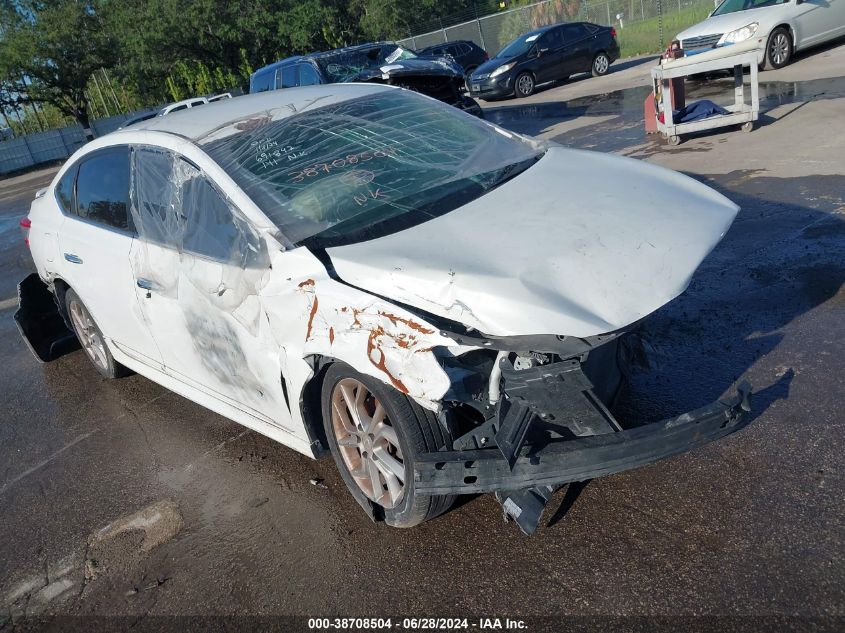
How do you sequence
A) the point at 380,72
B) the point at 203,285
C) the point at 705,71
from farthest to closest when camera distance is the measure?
the point at 380,72, the point at 705,71, the point at 203,285

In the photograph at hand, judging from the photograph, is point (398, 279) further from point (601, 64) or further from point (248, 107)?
point (601, 64)

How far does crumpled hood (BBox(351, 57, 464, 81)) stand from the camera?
39.4ft

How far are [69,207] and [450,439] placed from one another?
138 inches

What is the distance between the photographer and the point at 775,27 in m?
12.8

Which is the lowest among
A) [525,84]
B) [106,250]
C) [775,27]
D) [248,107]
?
[525,84]

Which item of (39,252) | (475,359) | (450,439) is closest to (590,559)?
(450,439)

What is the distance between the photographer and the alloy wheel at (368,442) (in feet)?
10.1

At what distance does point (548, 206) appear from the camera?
3.23m

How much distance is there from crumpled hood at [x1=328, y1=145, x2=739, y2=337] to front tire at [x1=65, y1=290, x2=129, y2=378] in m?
3.04

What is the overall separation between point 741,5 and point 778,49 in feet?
3.97

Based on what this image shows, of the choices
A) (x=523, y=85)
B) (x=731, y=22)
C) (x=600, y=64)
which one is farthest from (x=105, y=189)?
Answer: (x=600, y=64)

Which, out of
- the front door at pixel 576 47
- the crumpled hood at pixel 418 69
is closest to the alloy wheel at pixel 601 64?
the front door at pixel 576 47

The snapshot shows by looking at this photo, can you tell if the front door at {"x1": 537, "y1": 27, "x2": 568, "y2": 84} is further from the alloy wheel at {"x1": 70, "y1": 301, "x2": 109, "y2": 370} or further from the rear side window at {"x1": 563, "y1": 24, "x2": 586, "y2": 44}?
the alloy wheel at {"x1": 70, "y1": 301, "x2": 109, "y2": 370}

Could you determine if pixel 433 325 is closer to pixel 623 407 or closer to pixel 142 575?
pixel 623 407
